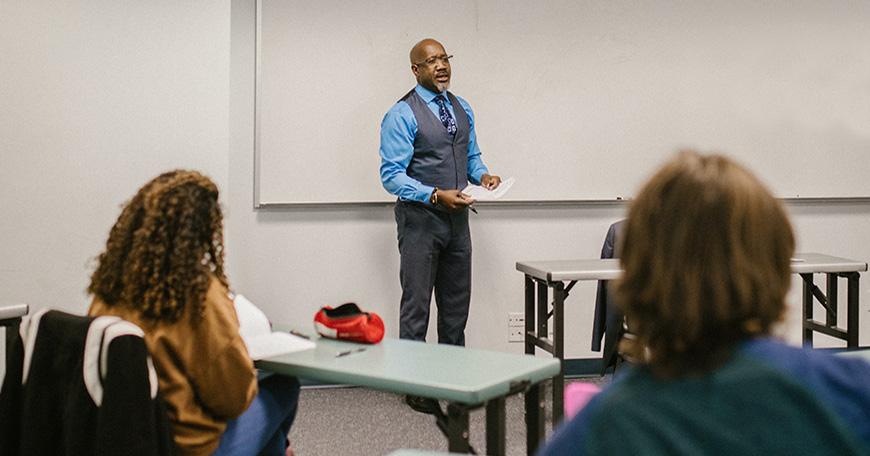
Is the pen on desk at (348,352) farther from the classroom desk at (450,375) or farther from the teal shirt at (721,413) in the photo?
the teal shirt at (721,413)

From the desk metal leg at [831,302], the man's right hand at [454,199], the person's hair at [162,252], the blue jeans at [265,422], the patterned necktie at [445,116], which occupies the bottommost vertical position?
the blue jeans at [265,422]

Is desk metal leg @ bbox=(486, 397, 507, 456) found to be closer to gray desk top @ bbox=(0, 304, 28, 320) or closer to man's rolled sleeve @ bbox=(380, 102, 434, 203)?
gray desk top @ bbox=(0, 304, 28, 320)

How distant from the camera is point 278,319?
4363mm

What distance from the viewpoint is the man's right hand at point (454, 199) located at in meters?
3.88

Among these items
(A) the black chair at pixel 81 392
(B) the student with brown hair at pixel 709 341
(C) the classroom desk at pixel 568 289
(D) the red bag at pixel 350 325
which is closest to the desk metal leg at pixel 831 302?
(C) the classroom desk at pixel 568 289

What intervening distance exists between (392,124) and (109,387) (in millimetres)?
2422

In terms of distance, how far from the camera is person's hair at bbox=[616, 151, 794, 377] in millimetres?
982

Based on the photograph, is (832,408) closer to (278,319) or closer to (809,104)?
(278,319)

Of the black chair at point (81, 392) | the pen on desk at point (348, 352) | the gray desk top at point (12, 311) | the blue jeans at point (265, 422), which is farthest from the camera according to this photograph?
the gray desk top at point (12, 311)

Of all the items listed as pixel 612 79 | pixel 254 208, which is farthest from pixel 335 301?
pixel 612 79

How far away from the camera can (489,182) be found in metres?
4.02

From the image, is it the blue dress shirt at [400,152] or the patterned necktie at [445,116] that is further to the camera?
the patterned necktie at [445,116]

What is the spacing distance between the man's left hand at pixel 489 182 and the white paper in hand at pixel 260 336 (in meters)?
1.72

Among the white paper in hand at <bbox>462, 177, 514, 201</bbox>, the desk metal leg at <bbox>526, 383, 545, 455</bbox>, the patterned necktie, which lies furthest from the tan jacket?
the patterned necktie
